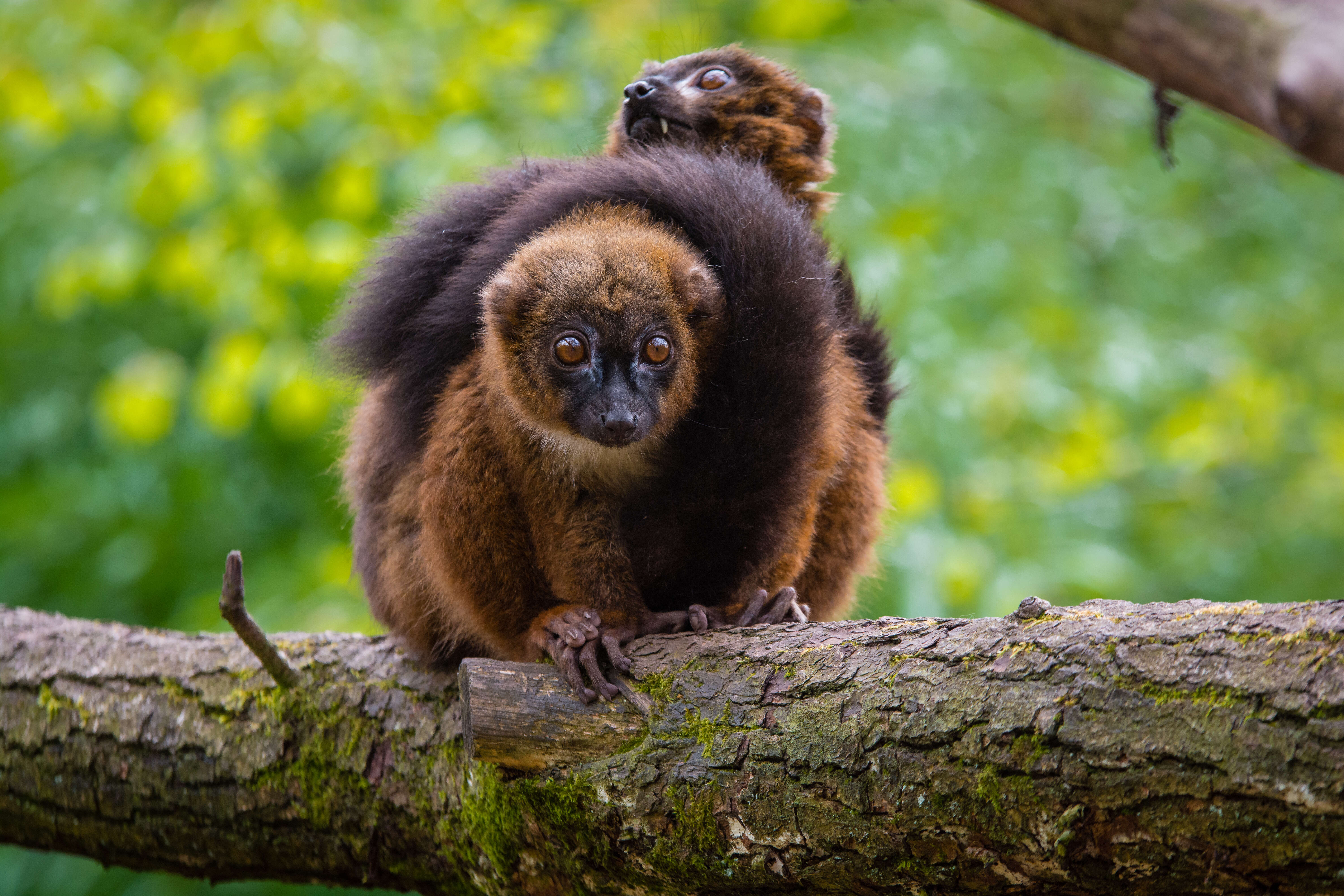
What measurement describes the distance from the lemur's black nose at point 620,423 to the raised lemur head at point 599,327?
0.09 ft

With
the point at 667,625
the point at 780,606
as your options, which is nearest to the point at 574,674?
the point at 667,625

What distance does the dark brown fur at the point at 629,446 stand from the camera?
333 centimetres

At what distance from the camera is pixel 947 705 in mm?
2576

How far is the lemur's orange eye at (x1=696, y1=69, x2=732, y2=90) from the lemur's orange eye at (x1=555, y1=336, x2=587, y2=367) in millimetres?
1461

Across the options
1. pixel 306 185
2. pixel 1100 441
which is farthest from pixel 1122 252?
pixel 306 185

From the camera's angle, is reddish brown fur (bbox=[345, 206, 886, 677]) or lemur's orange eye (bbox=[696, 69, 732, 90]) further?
lemur's orange eye (bbox=[696, 69, 732, 90])

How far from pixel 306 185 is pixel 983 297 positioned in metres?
4.15

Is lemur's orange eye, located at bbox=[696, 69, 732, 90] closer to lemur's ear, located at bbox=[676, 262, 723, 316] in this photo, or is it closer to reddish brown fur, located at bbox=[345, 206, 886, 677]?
reddish brown fur, located at bbox=[345, 206, 886, 677]

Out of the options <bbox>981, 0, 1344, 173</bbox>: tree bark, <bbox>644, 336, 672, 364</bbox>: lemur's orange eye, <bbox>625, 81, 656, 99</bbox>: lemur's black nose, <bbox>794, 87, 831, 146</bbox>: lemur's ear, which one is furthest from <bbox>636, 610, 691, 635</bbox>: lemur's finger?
<bbox>794, 87, 831, 146</bbox>: lemur's ear

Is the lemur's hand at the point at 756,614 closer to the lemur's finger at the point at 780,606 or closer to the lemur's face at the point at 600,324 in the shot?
the lemur's finger at the point at 780,606

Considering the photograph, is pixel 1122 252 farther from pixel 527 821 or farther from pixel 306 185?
pixel 527 821

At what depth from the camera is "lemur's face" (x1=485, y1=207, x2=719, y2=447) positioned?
11.4 feet

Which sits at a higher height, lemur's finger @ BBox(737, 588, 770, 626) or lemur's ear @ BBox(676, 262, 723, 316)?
lemur's ear @ BBox(676, 262, 723, 316)

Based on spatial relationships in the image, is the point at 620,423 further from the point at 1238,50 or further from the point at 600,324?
the point at 1238,50
